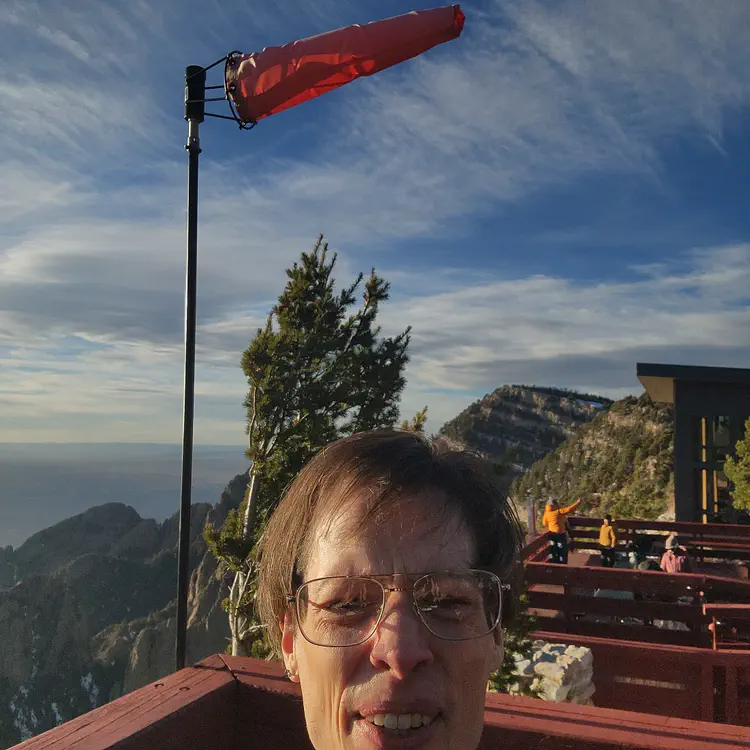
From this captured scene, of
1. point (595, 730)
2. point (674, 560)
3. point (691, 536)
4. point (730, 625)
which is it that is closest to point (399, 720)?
point (595, 730)

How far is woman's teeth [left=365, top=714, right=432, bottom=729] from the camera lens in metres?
1.18

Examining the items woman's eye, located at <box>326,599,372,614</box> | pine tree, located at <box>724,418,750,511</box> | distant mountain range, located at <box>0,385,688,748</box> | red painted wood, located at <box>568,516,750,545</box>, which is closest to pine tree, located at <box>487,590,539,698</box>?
woman's eye, located at <box>326,599,372,614</box>

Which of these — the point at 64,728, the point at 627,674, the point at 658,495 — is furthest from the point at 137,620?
the point at 64,728

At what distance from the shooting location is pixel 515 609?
4.66ft

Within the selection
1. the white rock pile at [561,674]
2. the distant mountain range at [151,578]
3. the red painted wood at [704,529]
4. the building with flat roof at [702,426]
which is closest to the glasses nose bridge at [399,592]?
the white rock pile at [561,674]

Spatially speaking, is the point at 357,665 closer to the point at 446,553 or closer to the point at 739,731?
the point at 446,553

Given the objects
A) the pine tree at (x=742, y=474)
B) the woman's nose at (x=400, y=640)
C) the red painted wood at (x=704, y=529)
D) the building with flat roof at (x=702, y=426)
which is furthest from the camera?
the building with flat roof at (x=702, y=426)

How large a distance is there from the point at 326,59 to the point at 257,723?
344 centimetres

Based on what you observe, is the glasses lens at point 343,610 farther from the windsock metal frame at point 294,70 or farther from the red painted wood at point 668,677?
the red painted wood at point 668,677

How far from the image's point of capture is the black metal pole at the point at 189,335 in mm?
3209

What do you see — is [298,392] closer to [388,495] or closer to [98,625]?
[388,495]

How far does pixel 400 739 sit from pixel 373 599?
0.77ft

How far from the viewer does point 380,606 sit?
1.23m

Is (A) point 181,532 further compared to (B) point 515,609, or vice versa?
(A) point 181,532
